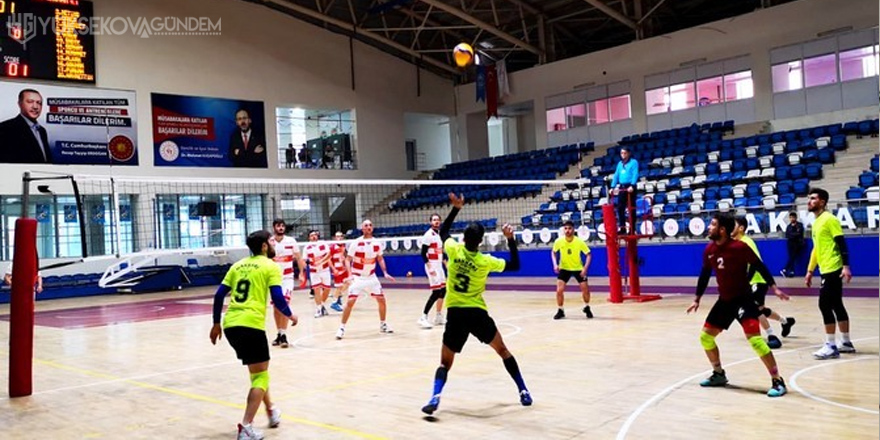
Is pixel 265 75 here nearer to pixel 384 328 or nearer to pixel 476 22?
pixel 476 22

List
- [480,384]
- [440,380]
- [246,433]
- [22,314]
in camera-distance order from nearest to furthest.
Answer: [246,433]
[440,380]
[480,384]
[22,314]

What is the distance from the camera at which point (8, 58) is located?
75.2 ft

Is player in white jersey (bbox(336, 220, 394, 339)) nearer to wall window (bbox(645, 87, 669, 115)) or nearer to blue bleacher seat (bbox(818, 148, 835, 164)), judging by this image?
blue bleacher seat (bbox(818, 148, 835, 164))

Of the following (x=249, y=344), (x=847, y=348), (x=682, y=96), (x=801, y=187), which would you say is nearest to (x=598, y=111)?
(x=682, y=96)

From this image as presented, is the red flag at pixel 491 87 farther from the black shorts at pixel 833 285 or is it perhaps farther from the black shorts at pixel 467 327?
the black shorts at pixel 467 327

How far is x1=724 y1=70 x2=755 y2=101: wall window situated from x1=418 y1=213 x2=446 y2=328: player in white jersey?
18.2 m

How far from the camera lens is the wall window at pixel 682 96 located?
27.6 meters

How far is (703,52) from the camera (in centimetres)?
2695

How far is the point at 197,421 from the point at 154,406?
98 cm

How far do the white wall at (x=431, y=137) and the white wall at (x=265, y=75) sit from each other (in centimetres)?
185

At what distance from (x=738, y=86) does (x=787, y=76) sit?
5.96 feet

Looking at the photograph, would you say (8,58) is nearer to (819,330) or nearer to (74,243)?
(74,243)

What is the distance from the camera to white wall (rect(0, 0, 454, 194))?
85.9ft

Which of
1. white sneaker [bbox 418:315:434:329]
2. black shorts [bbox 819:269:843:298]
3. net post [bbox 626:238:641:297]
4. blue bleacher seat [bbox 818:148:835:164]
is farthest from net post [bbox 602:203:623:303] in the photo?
blue bleacher seat [bbox 818:148:835:164]
